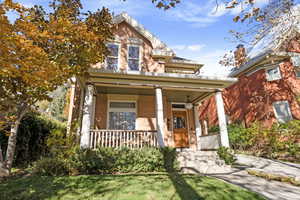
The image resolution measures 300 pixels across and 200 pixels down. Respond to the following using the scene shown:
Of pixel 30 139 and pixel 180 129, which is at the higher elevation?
A: pixel 180 129

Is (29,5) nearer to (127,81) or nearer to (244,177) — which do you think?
(127,81)

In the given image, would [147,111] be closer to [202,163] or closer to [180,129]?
[180,129]

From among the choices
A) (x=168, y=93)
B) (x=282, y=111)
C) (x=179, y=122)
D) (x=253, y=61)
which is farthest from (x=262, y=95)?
(x=168, y=93)

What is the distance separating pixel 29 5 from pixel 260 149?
512 inches

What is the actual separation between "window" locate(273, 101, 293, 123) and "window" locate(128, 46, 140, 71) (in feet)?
33.1

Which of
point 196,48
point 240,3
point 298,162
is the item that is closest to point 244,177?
point 298,162

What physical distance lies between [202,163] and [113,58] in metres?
6.85

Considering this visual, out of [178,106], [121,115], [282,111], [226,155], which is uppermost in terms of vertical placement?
[178,106]

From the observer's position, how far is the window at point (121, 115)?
8.70 meters

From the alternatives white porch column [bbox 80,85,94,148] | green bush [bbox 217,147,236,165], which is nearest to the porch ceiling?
white porch column [bbox 80,85,94,148]

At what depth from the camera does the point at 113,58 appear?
8992 mm

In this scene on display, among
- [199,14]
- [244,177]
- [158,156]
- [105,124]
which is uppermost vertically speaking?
[199,14]

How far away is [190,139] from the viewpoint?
9875mm

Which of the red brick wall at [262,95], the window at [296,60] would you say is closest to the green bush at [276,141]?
the red brick wall at [262,95]
